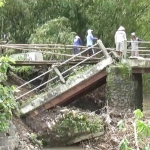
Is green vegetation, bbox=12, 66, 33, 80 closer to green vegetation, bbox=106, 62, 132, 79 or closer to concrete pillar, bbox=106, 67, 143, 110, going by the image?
concrete pillar, bbox=106, 67, 143, 110

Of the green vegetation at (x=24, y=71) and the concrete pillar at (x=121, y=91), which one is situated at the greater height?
the green vegetation at (x=24, y=71)

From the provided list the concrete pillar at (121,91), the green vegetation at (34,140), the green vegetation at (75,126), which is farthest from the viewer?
the concrete pillar at (121,91)

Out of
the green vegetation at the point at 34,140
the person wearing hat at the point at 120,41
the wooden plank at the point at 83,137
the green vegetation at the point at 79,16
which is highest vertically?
the green vegetation at the point at 79,16

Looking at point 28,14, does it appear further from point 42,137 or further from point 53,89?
point 42,137

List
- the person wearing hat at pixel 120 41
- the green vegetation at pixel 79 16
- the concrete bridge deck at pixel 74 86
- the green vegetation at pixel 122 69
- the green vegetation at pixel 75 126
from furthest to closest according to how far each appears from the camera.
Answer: the green vegetation at pixel 79 16
the person wearing hat at pixel 120 41
the green vegetation at pixel 122 69
the concrete bridge deck at pixel 74 86
the green vegetation at pixel 75 126

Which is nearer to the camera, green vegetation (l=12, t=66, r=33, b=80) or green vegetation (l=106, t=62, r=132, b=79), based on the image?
green vegetation (l=106, t=62, r=132, b=79)

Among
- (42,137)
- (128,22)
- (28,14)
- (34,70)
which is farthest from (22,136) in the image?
(128,22)

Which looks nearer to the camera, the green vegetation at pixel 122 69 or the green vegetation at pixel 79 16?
the green vegetation at pixel 122 69

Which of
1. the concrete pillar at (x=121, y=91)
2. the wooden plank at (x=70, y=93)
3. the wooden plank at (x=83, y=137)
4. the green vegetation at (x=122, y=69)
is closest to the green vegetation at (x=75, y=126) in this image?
the wooden plank at (x=83, y=137)

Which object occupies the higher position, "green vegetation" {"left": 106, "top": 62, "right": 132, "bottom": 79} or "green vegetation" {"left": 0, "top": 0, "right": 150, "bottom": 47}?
"green vegetation" {"left": 0, "top": 0, "right": 150, "bottom": 47}

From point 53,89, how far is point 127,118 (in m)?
2.39

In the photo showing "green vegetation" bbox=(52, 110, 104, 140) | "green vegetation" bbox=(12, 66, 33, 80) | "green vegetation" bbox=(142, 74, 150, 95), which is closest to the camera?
"green vegetation" bbox=(52, 110, 104, 140)

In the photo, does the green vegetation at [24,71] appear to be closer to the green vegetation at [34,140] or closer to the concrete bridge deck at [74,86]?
the concrete bridge deck at [74,86]

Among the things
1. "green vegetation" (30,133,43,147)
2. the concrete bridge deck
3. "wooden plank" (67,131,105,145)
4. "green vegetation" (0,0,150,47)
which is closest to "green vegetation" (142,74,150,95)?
"green vegetation" (0,0,150,47)
